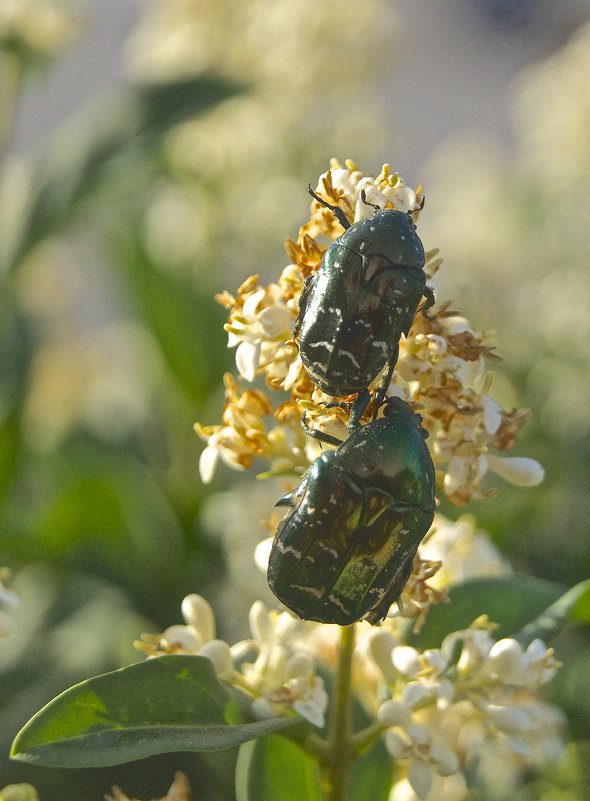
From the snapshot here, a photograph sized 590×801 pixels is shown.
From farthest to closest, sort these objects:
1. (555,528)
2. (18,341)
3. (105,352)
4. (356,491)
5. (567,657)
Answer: (105,352)
(555,528)
(18,341)
(567,657)
(356,491)

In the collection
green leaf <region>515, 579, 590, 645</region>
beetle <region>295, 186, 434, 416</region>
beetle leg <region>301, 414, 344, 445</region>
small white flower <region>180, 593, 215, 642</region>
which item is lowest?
small white flower <region>180, 593, 215, 642</region>

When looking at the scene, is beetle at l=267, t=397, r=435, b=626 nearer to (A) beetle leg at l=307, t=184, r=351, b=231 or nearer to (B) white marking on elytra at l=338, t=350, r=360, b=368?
(B) white marking on elytra at l=338, t=350, r=360, b=368

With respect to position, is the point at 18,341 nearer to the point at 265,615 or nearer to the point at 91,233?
the point at 91,233

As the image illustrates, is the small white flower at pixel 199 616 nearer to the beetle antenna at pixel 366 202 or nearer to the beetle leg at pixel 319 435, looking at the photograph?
the beetle leg at pixel 319 435

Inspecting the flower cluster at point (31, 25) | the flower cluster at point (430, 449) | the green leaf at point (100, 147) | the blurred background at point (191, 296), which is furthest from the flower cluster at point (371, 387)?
the flower cluster at point (31, 25)

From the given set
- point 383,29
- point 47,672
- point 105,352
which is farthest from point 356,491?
point 105,352

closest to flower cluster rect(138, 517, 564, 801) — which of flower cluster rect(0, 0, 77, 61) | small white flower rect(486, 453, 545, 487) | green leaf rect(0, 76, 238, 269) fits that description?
small white flower rect(486, 453, 545, 487)
